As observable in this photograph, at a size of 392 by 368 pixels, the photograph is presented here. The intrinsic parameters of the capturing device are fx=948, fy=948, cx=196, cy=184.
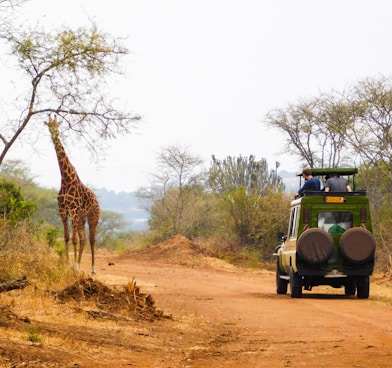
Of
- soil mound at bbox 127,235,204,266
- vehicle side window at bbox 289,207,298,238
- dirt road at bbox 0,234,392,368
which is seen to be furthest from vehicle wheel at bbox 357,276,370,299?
soil mound at bbox 127,235,204,266

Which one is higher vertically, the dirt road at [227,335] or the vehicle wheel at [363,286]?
the vehicle wheel at [363,286]

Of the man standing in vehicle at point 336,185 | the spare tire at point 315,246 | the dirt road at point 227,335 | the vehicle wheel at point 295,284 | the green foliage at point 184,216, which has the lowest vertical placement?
the dirt road at point 227,335

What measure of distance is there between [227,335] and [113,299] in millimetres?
2930

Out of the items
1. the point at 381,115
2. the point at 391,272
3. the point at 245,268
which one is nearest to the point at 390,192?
the point at 381,115

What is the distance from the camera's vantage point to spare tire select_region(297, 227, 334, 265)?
1786cm

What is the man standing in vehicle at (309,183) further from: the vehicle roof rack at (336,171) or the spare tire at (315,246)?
the spare tire at (315,246)

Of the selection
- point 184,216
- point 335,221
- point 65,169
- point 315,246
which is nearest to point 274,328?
point 315,246

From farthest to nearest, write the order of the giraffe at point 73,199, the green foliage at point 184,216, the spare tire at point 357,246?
the green foliage at point 184,216 → the giraffe at point 73,199 → the spare tire at point 357,246

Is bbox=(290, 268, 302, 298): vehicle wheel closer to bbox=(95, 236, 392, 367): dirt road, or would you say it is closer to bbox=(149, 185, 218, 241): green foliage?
bbox=(95, 236, 392, 367): dirt road

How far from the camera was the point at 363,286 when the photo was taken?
18.6 meters

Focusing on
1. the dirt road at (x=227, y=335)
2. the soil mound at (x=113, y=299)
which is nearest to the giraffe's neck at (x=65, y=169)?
the dirt road at (x=227, y=335)

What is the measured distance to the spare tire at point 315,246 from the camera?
58.6 feet

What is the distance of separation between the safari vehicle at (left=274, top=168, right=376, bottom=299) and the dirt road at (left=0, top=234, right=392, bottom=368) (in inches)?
19.0

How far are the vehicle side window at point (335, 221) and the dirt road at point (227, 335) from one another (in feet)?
4.52
